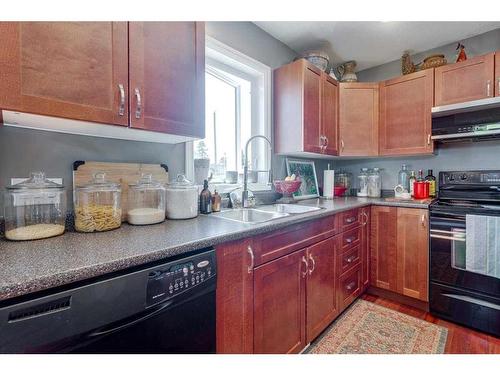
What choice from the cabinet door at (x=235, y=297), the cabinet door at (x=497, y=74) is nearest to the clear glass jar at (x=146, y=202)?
the cabinet door at (x=235, y=297)

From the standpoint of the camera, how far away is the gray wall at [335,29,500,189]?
223cm

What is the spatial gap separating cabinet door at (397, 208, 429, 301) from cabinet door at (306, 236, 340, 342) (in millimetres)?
716

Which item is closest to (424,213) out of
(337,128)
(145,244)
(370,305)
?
(370,305)

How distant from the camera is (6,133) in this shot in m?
1.03

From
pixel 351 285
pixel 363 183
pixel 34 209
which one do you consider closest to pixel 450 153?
pixel 363 183

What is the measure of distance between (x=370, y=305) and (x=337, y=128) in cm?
169

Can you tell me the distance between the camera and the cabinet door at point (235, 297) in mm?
1017

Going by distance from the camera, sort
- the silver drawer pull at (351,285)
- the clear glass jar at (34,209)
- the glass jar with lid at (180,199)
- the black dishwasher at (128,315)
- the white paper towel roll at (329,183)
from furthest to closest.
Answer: the white paper towel roll at (329,183)
the silver drawer pull at (351,285)
the glass jar with lid at (180,199)
the clear glass jar at (34,209)
the black dishwasher at (128,315)

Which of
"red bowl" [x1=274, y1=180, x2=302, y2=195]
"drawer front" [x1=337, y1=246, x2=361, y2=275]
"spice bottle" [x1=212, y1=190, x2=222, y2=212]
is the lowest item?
"drawer front" [x1=337, y1=246, x2=361, y2=275]

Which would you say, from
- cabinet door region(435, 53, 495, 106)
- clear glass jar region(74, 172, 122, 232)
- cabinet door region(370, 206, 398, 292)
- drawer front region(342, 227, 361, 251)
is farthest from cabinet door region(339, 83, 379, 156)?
clear glass jar region(74, 172, 122, 232)

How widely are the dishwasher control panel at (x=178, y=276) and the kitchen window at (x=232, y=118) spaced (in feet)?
2.84

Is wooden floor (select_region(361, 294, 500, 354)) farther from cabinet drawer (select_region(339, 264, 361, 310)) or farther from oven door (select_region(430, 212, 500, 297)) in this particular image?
cabinet drawer (select_region(339, 264, 361, 310))

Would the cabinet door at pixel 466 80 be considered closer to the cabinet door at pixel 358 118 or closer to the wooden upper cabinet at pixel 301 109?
the cabinet door at pixel 358 118

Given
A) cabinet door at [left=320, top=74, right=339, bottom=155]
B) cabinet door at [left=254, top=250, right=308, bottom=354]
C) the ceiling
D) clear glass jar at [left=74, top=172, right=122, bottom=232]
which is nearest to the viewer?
clear glass jar at [left=74, top=172, right=122, bottom=232]
